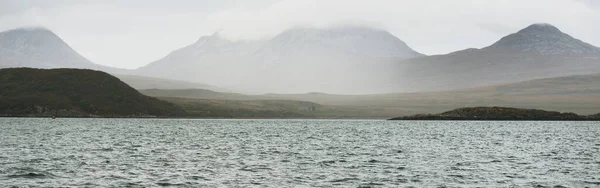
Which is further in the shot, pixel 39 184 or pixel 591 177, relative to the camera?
pixel 591 177

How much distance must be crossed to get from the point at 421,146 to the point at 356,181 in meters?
49.6

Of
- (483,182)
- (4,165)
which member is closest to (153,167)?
(4,165)

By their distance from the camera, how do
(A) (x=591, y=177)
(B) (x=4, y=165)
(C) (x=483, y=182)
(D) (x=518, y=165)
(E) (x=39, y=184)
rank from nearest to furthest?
(E) (x=39, y=184) < (C) (x=483, y=182) < (A) (x=591, y=177) < (B) (x=4, y=165) < (D) (x=518, y=165)

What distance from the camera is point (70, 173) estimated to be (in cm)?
6088

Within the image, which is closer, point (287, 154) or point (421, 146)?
point (287, 154)

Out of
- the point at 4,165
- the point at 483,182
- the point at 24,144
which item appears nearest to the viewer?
the point at 483,182

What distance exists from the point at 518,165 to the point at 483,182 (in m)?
17.6

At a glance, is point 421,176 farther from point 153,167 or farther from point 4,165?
point 4,165

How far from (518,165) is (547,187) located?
18.5 meters

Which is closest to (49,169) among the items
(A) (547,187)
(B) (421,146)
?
(A) (547,187)

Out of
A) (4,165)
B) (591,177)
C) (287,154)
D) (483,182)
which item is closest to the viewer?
(483,182)

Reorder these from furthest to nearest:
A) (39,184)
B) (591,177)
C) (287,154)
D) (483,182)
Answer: (287,154)
(591,177)
(483,182)
(39,184)

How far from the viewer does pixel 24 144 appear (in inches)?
3885

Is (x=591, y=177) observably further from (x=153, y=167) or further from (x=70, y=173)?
(x=70, y=173)
